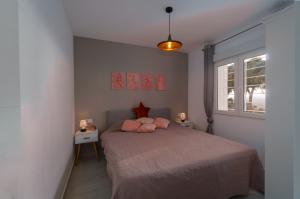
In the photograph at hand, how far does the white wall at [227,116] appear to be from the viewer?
245 centimetres

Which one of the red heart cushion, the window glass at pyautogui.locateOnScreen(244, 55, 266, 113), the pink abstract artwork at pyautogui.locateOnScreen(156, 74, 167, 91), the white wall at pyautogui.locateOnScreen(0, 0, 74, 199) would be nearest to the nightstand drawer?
the red heart cushion

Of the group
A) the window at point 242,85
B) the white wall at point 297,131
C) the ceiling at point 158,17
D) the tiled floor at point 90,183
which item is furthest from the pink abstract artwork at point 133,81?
the white wall at point 297,131

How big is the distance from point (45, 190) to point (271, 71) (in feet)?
8.17

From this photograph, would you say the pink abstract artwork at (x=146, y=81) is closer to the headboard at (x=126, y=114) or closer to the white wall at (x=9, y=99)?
the headboard at (x=126, y=114)

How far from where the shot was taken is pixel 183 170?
4.68 feet

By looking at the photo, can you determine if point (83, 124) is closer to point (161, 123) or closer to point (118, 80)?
point (118, 80)

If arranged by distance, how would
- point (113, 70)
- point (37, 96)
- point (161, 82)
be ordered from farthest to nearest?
point (161, 82) < point (113, 70) < point (37, 96)

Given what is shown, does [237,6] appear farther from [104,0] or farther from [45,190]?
[45,190]

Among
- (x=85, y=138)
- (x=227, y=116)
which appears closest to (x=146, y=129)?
(x=85, y=138)

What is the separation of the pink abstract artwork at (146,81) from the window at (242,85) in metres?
1.59

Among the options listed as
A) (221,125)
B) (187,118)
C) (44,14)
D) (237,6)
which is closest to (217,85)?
(221,125)

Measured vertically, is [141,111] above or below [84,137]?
above

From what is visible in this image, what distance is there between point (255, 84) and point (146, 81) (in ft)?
7.43

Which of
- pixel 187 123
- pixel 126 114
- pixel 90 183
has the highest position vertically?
pixel 126 114
